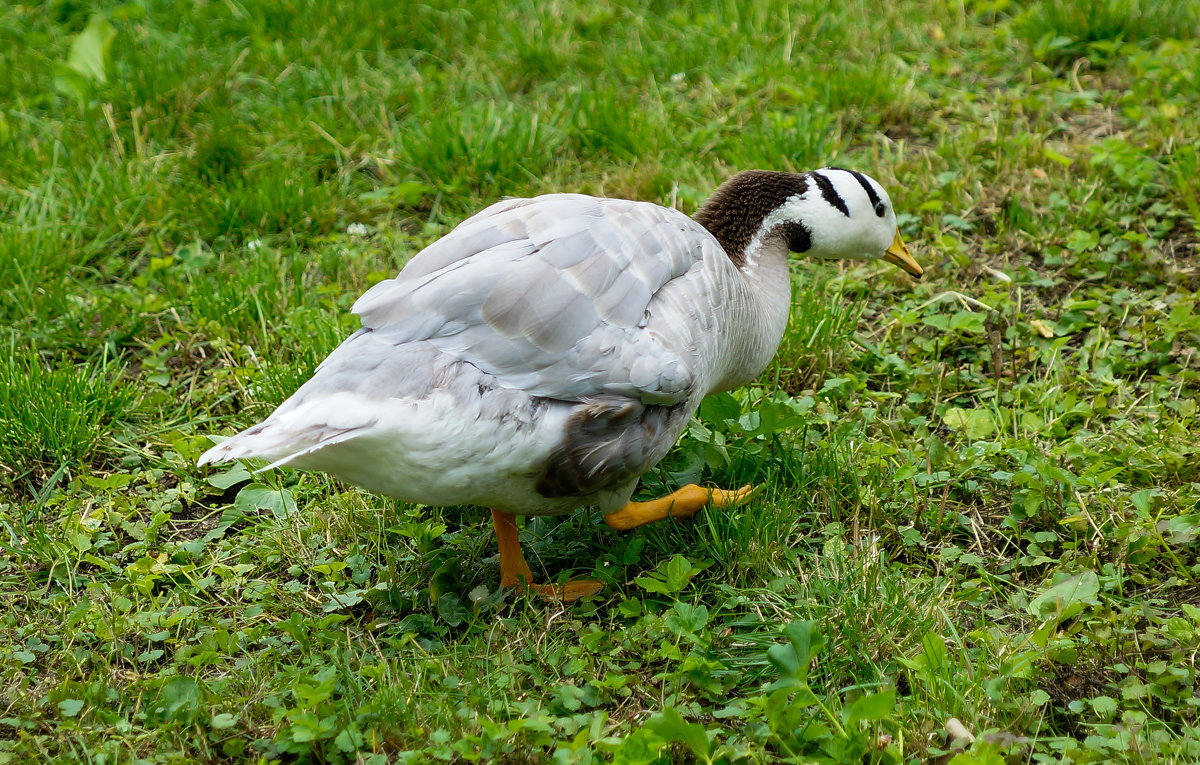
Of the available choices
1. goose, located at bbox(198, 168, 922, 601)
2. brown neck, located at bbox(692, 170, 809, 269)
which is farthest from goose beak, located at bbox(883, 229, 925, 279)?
goose, located at bbox(198, 168, 922, 601)

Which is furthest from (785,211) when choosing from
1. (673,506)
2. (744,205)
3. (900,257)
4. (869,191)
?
(673,506)

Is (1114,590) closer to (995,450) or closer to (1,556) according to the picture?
(995,450)

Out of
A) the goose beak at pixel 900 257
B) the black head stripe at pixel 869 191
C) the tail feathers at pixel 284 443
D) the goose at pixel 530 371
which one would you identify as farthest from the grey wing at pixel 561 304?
the goose beak at pixel 900 257

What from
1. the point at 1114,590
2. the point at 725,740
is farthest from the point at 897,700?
the point at 1114,590

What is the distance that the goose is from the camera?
2.74m

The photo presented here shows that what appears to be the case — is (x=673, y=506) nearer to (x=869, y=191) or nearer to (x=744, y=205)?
(x=744, y=205)

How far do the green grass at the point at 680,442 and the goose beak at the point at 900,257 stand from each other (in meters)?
0.27

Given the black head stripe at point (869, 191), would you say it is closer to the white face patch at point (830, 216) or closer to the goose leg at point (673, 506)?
the white face patch at point (830, 216)

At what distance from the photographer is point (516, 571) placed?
327 centimetres

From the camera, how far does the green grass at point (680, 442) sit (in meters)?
2.73

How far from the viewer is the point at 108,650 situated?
301cm

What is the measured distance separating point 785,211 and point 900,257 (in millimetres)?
639

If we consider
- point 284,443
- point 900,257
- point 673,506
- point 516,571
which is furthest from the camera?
point 900,257

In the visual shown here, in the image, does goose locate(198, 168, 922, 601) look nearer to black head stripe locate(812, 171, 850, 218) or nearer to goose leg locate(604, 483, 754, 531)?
goose leg locate(604, 483, 754, 531)
